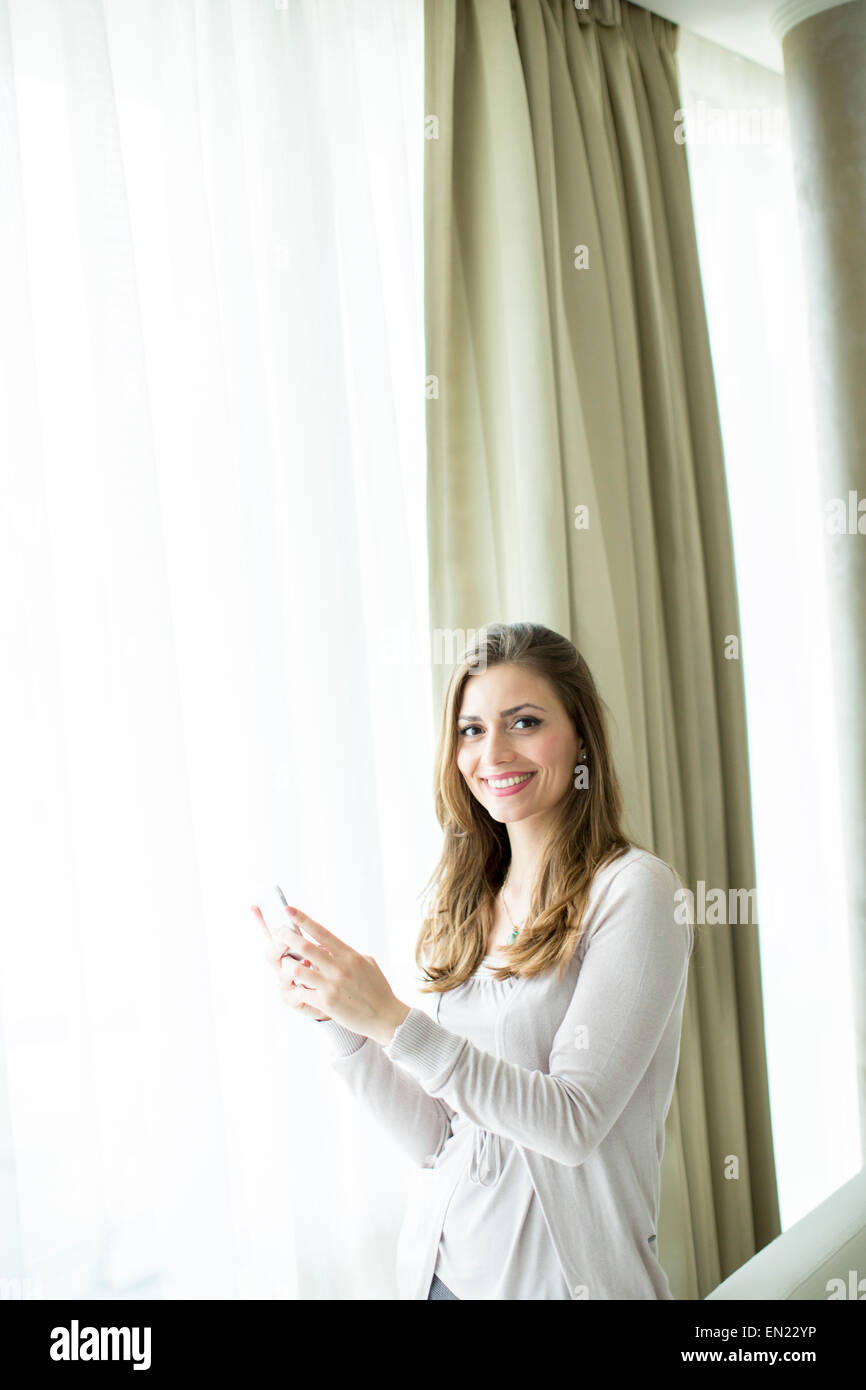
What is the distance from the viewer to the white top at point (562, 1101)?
1.25 m

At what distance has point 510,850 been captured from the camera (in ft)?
Result: 5.54

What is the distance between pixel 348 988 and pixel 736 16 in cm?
237

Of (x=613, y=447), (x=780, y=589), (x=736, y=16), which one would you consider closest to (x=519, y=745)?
(x=613, y=447)

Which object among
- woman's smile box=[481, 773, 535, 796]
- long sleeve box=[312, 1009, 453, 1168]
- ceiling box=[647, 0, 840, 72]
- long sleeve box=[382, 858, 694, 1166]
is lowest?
long sleeve box=[312, 1009, 453, 1168]

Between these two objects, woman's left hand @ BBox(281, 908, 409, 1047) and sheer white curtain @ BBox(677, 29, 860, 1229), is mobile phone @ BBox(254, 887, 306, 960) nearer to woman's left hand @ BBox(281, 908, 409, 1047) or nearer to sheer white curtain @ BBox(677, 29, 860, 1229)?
woman's left hand @ BBox(281, 908, 409, 1047)

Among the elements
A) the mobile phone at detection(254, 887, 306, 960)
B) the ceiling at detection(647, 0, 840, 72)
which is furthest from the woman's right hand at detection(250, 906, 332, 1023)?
the ceiling at detection(647, 0, 840, 72)

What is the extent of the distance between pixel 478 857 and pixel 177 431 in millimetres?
750

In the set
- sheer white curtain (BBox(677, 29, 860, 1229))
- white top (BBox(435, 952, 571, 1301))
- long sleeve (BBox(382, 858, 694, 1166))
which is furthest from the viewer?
sheer white curtain (BBox(677, 29, 860, 1229))

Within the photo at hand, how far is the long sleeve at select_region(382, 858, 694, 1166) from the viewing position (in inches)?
48.9

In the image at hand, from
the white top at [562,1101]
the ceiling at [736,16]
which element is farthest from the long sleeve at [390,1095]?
the ceiling at [736,16]

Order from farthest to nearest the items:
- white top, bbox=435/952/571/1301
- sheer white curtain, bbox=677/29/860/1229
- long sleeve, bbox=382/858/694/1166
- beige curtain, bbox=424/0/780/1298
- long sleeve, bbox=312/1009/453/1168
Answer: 1. sheer white curtain, bbox=677/29/860/1229
2. beige curtain, bbox=424/0/780/1298
3. long sleeve, bbox=312/1009/453/1168
4. white top, bbox=435/952/571/1301
5. long sleeve, bbox=382/858/694/1166

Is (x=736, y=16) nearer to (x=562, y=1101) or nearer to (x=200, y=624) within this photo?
(x=200, y=624)

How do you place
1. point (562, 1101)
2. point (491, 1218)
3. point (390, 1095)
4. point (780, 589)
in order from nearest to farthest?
point (562, 1101), point (491, 1218), point (390, 1095), point (780, 589)

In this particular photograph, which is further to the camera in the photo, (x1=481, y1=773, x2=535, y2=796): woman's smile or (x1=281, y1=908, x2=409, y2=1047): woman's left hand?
(x1=481, y1=773, x2=535, y2=796): woman's smile
